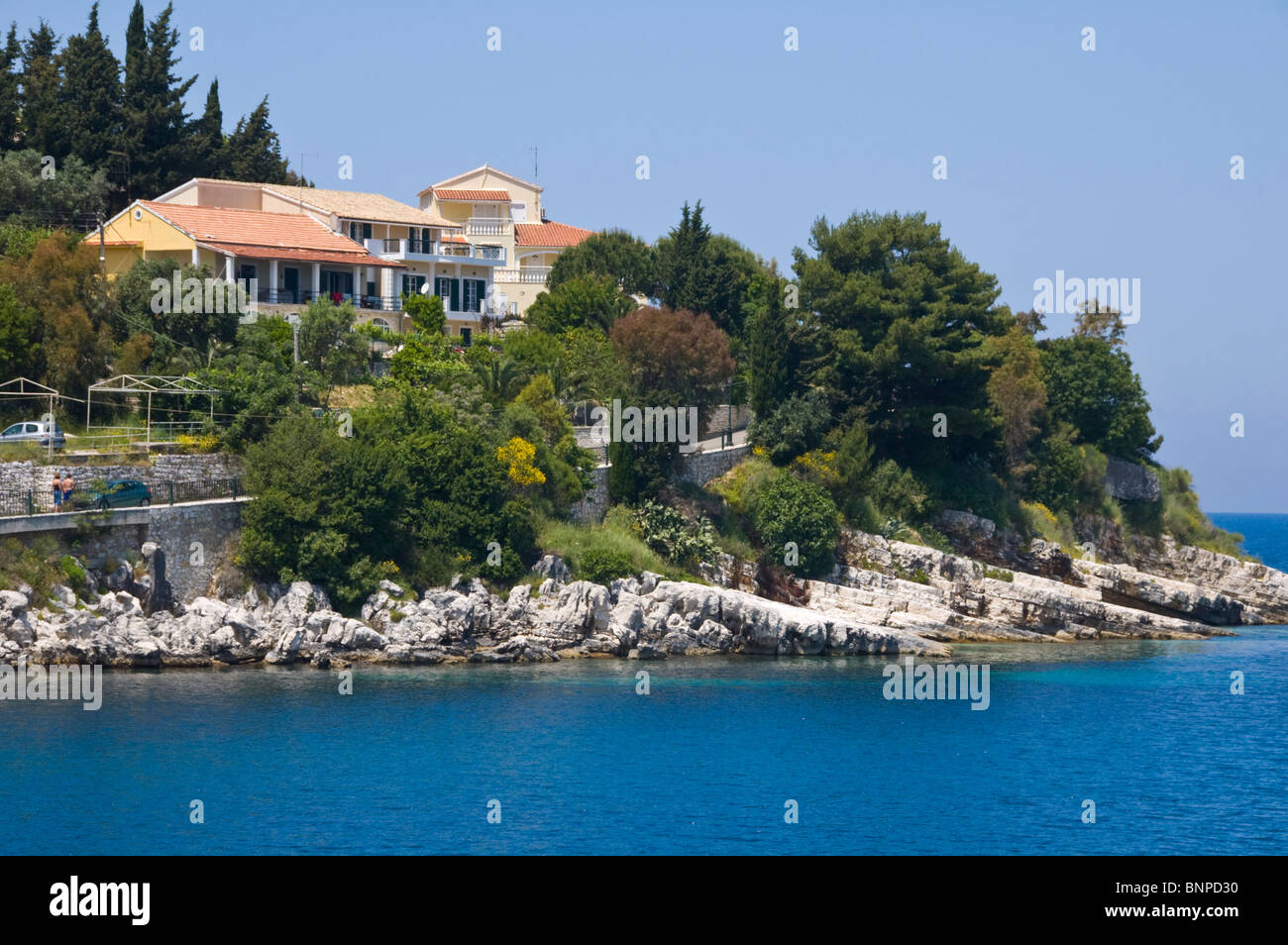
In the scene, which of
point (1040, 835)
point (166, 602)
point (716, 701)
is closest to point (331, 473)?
point (166, 602)

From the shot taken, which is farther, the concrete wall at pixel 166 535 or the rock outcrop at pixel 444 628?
the concrete wall at pixel 166 535

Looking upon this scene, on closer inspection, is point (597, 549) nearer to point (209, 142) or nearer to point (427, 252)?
point (427, 252)

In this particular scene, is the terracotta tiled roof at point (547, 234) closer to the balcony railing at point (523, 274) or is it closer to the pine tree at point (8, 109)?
the balcony railing at point (523, 274)

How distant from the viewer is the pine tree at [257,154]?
245 feet

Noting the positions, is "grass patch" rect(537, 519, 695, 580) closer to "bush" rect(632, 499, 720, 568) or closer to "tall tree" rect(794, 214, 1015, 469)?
"bush" rect(632, 499, 720, 568)

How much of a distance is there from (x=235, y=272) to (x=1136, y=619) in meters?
38.9

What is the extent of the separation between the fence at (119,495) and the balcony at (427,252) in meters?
26.4

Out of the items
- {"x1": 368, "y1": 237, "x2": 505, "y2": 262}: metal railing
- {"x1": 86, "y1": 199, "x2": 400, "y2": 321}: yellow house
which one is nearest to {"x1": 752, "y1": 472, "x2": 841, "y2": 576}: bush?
{"x1": 86, "y1": 199, "x2": 400, "y2": 321}: yellow house

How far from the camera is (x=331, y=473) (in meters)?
45.8

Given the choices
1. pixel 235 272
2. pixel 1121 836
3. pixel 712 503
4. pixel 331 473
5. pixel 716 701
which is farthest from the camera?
pixel 235 272

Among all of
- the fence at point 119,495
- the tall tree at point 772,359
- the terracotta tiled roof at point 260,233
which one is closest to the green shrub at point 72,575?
the fence at point 119,495

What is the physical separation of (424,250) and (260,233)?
389 inches
